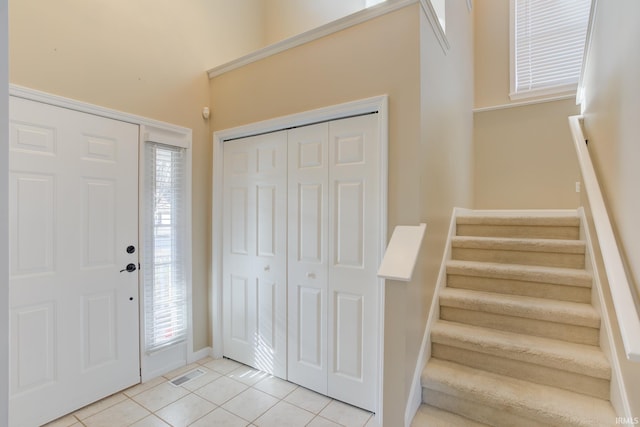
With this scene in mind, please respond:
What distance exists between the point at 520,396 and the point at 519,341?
0.34 meters

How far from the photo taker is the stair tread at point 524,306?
6.07 feet

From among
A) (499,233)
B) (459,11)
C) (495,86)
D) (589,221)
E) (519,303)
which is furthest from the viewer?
(495,86)

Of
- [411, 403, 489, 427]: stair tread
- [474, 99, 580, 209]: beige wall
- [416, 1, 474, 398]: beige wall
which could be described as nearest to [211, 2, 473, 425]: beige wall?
[416, 1, 474, 398]: beige wall

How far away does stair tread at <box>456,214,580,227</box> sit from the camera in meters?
2.51

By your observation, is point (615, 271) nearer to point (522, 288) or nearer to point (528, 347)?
point (528, 347)

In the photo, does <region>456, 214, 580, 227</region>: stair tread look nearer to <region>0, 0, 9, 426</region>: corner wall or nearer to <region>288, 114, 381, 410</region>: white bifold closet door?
<region>288, 114, 381, 410</region>: white bifold closet door

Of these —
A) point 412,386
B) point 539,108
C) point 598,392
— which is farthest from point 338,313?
point 539,108

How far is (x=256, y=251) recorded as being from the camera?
267cm

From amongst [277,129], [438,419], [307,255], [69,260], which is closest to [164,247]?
[69,260]

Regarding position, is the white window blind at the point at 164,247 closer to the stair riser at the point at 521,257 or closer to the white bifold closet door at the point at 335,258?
the white bifold closet door at the point at 335,258

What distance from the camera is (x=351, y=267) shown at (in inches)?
84.8

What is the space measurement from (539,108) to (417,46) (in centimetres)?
277

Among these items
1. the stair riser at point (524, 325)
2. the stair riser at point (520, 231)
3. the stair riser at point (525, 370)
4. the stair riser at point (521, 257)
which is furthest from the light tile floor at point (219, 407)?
the stair riser at point (520, 231)

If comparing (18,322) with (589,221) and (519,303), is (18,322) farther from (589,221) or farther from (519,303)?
(589,221)
